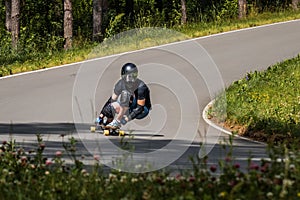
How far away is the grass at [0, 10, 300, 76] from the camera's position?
23.9 meters

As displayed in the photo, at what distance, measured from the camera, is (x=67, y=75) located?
21.7m

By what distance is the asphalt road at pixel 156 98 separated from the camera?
12.2m

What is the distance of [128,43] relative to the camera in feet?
88.8

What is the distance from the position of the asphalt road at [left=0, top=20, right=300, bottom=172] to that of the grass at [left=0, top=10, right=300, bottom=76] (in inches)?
24.7

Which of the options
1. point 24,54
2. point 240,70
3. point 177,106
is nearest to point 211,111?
point 177,106

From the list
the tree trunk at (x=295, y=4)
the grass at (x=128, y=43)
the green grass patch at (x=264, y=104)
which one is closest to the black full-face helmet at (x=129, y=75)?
the green grass patch at (x=264, y=104)

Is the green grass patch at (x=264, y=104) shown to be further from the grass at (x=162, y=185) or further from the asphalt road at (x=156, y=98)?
the grass at (x=162, y=185)

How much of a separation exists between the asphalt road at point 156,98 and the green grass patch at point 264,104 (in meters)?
0.52

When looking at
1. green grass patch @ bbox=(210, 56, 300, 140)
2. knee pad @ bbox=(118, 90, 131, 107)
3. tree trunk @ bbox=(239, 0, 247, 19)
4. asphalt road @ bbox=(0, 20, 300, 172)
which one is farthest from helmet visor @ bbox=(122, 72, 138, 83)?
tree trunk @ bbox=(239, 0, 247, 19)

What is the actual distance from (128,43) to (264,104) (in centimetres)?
1033

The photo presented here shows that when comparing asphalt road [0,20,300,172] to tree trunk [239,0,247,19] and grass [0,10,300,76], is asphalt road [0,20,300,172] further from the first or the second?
tree trunk [239,0,247,19]

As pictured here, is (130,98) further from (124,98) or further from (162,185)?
→ (162,185)

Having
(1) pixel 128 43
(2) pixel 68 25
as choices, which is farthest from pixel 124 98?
(2) pixel 68 25

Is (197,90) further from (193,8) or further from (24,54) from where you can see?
(193,8)
